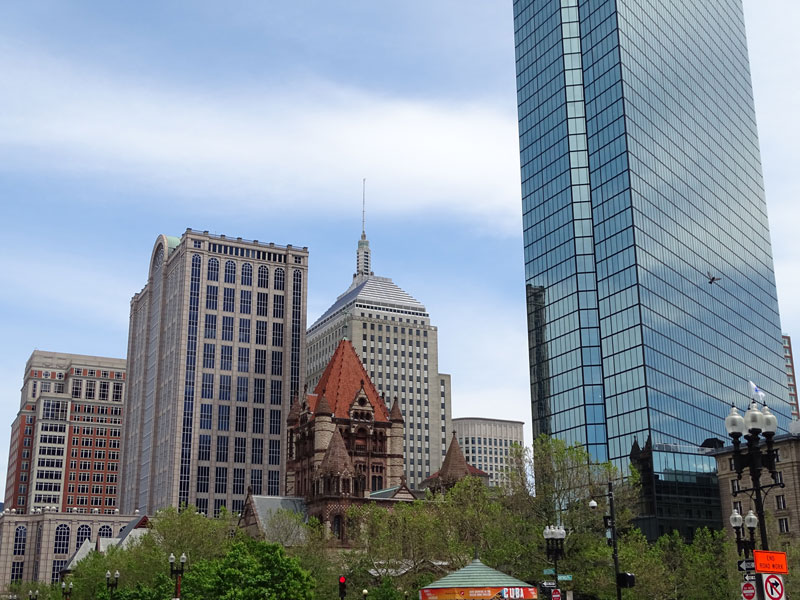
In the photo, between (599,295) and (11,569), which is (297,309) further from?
(599,295)

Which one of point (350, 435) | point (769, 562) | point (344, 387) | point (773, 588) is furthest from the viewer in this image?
point (344, 387)

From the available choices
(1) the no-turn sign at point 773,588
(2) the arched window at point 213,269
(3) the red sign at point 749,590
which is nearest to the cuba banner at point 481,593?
(3) the red sign at point 749,590

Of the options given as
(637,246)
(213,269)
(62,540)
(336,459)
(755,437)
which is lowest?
(62,540)

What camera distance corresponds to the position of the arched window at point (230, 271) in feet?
587

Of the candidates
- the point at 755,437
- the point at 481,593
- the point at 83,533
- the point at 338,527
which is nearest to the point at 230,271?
the point at 83,533

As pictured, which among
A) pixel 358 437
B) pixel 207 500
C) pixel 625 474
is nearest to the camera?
pixel 625 474

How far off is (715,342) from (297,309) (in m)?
88.5

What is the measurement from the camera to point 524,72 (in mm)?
128750

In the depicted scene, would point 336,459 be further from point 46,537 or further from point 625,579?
point 46,537

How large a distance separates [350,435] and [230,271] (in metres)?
63.0

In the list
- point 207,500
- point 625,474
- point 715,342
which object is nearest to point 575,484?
point 625,474

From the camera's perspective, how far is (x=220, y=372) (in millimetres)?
173750

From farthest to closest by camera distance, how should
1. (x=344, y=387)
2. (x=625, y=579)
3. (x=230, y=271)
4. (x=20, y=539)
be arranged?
(x=230, y=271)
(x=20, y=539)
(x=344, y=387)
(x=625, y=579)

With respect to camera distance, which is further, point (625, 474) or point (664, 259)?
point (664, 259)
